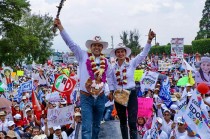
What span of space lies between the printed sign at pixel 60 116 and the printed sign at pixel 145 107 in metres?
A: 1.43

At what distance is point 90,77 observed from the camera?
6172 millimetres

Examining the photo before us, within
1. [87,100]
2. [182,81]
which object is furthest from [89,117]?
[182,81]

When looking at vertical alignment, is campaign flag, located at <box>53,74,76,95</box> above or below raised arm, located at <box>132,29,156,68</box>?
below

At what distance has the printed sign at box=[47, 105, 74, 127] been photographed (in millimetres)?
9047

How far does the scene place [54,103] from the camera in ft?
35.9

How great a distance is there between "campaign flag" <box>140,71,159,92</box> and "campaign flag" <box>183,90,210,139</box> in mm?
5576

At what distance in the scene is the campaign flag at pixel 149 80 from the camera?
42.4 feet

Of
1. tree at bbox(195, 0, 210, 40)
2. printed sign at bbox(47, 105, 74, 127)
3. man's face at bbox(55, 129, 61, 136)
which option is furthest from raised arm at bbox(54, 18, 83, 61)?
tree at bbox(195, 0, 210, 40)

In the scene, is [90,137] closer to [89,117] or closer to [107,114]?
[89,117]

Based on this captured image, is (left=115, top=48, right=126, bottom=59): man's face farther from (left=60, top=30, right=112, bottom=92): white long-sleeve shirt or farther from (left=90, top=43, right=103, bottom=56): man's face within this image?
(left=60, top=30, right=112, bottom=92): white long-sleeve shirt

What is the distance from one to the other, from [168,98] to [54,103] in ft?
10.3

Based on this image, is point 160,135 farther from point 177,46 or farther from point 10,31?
point 10,31

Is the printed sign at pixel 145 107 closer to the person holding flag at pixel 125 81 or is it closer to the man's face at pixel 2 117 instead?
the person holding flag at pixel 125 81

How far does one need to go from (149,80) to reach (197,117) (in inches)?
231
